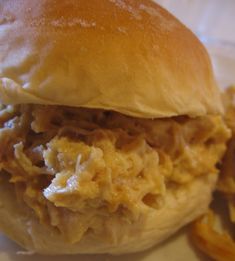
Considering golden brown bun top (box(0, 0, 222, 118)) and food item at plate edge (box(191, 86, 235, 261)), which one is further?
food item at plate edge (box(191, 86, 235, 261))

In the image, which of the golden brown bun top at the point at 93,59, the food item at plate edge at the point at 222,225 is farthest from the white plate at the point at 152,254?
the golden brown bun top at the point at 93,59

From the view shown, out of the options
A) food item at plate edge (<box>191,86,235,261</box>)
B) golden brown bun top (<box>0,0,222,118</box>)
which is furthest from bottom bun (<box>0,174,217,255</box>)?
golden brown bun top (<box>0,0,222,118</box>)

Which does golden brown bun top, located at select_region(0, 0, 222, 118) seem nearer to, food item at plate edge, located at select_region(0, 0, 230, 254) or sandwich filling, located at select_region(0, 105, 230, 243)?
food item at plate edge, located at select_region(0, 0, 230, 254)

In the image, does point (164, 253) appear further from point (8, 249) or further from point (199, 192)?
point (8, 249)

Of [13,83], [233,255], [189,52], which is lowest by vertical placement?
[233,255]

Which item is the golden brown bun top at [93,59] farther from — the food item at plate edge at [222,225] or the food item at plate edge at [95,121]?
the food item at plate edge at [222,225]

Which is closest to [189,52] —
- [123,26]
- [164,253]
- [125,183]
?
[123,26]
